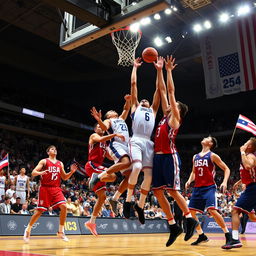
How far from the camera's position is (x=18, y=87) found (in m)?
24.3

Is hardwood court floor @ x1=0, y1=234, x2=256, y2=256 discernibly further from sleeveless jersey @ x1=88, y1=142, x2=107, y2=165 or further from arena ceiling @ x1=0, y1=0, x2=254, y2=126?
arena ceiling @ x1=0, y1=0, x2=254, y2=126

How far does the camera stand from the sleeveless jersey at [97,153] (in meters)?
6.74

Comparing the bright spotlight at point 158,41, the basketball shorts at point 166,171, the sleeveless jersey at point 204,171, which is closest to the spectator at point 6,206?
the sleeveless jersey at point 204,171

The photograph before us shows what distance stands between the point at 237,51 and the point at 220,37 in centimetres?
128

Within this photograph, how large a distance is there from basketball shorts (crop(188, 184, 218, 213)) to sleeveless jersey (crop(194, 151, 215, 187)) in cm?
10

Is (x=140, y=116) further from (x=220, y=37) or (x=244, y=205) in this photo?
(x=220, y=37)

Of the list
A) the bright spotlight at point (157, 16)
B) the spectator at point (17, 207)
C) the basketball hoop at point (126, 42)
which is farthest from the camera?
the bright spotlight at point (157, 16)

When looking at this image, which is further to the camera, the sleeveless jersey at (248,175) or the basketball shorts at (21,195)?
the basketball shorts at (21,195)

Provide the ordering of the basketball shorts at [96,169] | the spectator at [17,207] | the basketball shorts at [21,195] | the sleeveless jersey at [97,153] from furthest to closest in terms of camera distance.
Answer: the basketball shorts at [21,195]
the spectator at [17,207]
the sleeveless jersey at [97,153]
the basketball shorts at [96,169]

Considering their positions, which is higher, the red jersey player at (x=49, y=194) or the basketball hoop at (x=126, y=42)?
the basketball hoop at (x=126, y=42)

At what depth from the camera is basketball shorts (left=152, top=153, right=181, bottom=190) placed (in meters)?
4.73

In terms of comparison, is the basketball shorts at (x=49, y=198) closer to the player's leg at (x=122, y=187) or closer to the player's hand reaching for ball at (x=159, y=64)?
the player's leg at (x=122, y=187)

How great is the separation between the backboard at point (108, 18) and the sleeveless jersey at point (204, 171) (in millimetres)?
2972

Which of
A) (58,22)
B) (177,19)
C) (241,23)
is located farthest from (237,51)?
(58,22)
